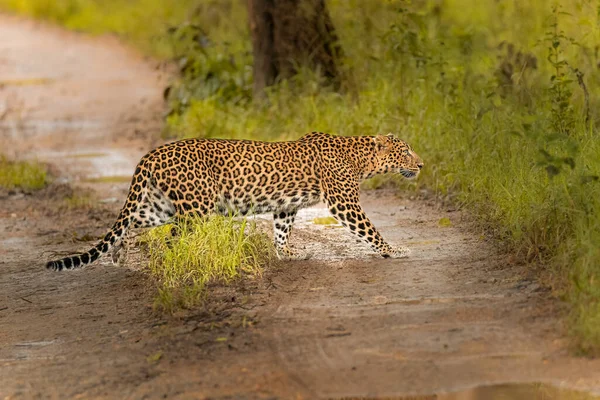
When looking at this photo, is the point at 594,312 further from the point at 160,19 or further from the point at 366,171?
the point at 160,19

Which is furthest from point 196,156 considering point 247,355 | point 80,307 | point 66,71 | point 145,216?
point 66,71

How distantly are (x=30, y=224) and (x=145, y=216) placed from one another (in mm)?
3071

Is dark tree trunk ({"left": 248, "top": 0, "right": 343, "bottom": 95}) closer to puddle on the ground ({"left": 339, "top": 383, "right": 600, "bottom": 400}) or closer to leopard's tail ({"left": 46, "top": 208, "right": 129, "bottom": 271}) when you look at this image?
leopard's tail ({"left": 46, "top": 208, "right": 129, "bottom": 271})

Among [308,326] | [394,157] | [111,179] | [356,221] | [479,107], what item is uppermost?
[479,107]

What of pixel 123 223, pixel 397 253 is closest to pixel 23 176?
pixel 123 223

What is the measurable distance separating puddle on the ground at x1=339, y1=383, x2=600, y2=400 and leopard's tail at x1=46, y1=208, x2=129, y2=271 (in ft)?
9.49

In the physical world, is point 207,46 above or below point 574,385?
above

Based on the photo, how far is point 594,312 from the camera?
5980 mm

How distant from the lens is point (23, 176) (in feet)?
41.1

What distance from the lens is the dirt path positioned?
576 centimetres

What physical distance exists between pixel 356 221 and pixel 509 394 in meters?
2.71

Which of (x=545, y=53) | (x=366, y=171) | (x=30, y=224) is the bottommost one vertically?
(x=30, y=224)

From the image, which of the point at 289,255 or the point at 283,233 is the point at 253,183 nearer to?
the point at 283,233

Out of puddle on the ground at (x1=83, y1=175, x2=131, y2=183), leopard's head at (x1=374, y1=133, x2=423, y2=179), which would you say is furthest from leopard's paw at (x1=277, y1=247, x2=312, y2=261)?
puddle on the ground at (x1=83, y1=175, x2=131, y2=183)
